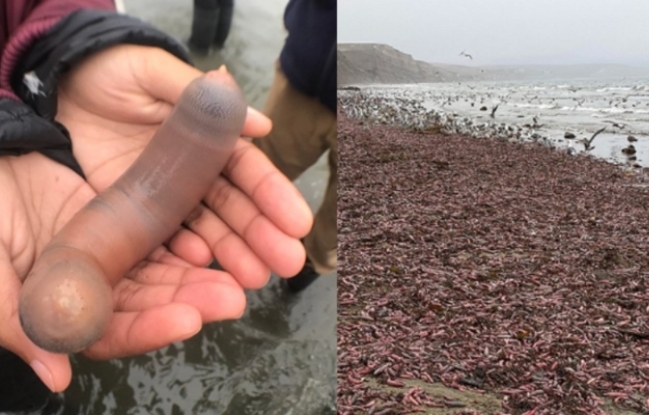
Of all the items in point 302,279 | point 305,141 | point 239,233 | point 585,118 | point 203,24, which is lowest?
point 585,118

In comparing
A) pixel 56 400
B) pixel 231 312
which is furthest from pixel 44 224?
pixel 56 400

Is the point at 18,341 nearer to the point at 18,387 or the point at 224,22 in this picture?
the point at 18,387

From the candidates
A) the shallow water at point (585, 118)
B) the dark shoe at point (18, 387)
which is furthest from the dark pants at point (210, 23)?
the shallow water at point (585, 118)

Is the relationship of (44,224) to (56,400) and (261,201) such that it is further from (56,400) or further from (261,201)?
A: (56,400)

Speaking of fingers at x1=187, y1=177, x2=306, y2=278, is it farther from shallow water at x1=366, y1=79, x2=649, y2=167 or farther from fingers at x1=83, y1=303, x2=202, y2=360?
shallow water at x1=366, y1=79, x2=649, y2=167

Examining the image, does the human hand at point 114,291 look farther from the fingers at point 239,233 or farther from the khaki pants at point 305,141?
the khaki pants at point 305,141

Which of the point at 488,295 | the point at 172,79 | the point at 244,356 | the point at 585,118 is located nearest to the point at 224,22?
the point at 172,79

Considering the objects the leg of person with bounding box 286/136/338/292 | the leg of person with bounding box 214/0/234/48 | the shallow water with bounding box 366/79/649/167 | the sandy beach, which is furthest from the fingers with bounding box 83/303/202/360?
the shallow water with bounding box 366/79/649/167
